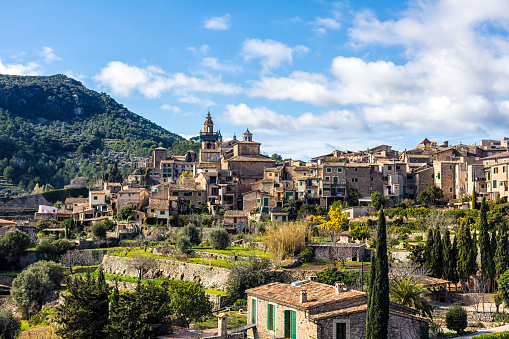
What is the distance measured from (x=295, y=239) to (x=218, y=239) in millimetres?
7985

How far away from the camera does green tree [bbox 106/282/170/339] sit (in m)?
24.8

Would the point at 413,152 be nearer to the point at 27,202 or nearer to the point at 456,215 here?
the point at 456,215

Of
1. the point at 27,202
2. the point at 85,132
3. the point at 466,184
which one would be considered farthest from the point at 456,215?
the point at 85,132

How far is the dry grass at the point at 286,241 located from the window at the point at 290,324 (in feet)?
49.8

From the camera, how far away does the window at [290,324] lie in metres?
24.2

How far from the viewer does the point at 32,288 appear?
135 feet

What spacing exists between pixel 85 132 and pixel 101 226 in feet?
359

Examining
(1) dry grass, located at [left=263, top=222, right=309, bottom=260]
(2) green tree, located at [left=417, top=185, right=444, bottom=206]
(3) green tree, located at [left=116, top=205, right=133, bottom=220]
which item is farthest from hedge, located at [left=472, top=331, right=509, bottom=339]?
(3) green tree, located at [left=116, top=205, right=133, bottom=220]

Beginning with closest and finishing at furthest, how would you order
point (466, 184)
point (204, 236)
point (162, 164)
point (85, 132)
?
point (204, 236)
point (466, 184)
point (162, 164)
point (85, 132)

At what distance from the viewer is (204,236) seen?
5141cm

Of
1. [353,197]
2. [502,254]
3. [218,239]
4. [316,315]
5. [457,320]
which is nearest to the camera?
[316,315]

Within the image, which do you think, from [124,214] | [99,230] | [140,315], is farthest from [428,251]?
[124,214]

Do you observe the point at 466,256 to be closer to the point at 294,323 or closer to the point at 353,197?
the point at 294,323

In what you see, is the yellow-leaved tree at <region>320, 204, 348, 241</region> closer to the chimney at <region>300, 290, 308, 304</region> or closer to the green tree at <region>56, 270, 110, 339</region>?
the chimney at <region>300, 290, 308, 304</region>
